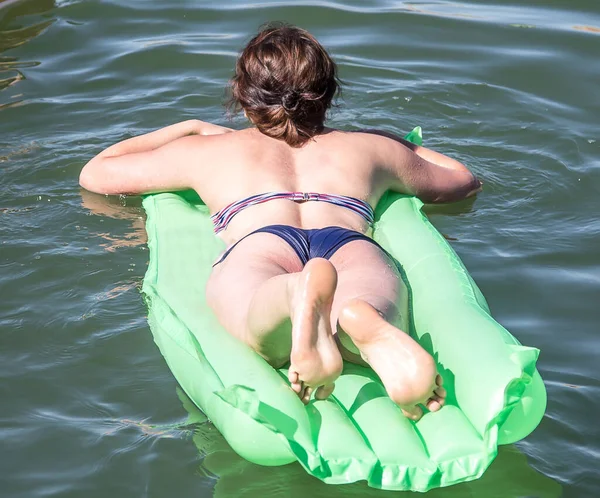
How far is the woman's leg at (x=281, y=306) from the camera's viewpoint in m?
2.44

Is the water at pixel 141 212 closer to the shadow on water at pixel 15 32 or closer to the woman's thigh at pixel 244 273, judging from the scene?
the shadow on water at pixel 15 32

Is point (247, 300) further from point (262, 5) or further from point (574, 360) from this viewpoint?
point (262, 5)

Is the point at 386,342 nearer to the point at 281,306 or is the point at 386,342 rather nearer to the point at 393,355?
the point at 393,355

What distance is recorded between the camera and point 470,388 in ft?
8.69

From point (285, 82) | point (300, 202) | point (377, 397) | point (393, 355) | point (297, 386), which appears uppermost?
point (285, 82)

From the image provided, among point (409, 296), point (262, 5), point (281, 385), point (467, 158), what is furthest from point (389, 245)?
point (262, 5)

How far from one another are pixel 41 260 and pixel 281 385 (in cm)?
157

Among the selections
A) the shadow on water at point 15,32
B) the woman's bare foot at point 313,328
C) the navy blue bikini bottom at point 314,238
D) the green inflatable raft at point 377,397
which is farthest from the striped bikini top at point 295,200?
the shadow on water at point 15,32

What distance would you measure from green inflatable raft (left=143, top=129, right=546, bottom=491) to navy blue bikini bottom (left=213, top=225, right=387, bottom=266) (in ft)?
1.06

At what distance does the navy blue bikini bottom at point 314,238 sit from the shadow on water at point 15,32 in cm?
297

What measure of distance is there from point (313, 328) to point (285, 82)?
121cm

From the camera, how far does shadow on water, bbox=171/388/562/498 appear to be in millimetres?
2557

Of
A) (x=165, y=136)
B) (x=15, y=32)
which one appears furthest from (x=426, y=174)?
(x=15, y=32)

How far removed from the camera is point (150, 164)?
12.4 feet
